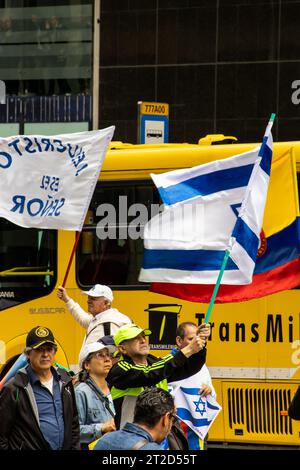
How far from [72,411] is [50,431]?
0.68 ft

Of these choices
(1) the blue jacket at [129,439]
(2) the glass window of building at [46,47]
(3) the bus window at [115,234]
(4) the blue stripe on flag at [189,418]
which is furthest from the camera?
(2) the glass window of building at [46,47]

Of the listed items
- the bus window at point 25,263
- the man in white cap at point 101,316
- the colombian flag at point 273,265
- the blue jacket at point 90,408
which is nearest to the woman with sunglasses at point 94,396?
the blue jacket at point 90,408

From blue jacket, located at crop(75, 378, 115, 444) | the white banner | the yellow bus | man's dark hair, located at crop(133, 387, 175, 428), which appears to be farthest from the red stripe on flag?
the yellow bus

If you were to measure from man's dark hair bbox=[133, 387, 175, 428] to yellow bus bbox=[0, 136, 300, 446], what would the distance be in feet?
17.6

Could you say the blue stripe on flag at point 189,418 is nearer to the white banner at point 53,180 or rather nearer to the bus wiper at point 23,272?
the white banner at point 53,180

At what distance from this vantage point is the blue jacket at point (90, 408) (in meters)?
8.11

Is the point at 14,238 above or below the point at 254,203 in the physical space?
below

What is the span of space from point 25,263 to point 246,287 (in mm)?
4922

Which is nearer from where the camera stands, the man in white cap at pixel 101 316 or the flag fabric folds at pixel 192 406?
the flag fabric folds at pixel 192 406

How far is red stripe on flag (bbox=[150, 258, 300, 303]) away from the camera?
27.4ft

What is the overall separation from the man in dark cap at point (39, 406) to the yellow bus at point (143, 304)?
4.27 metres
